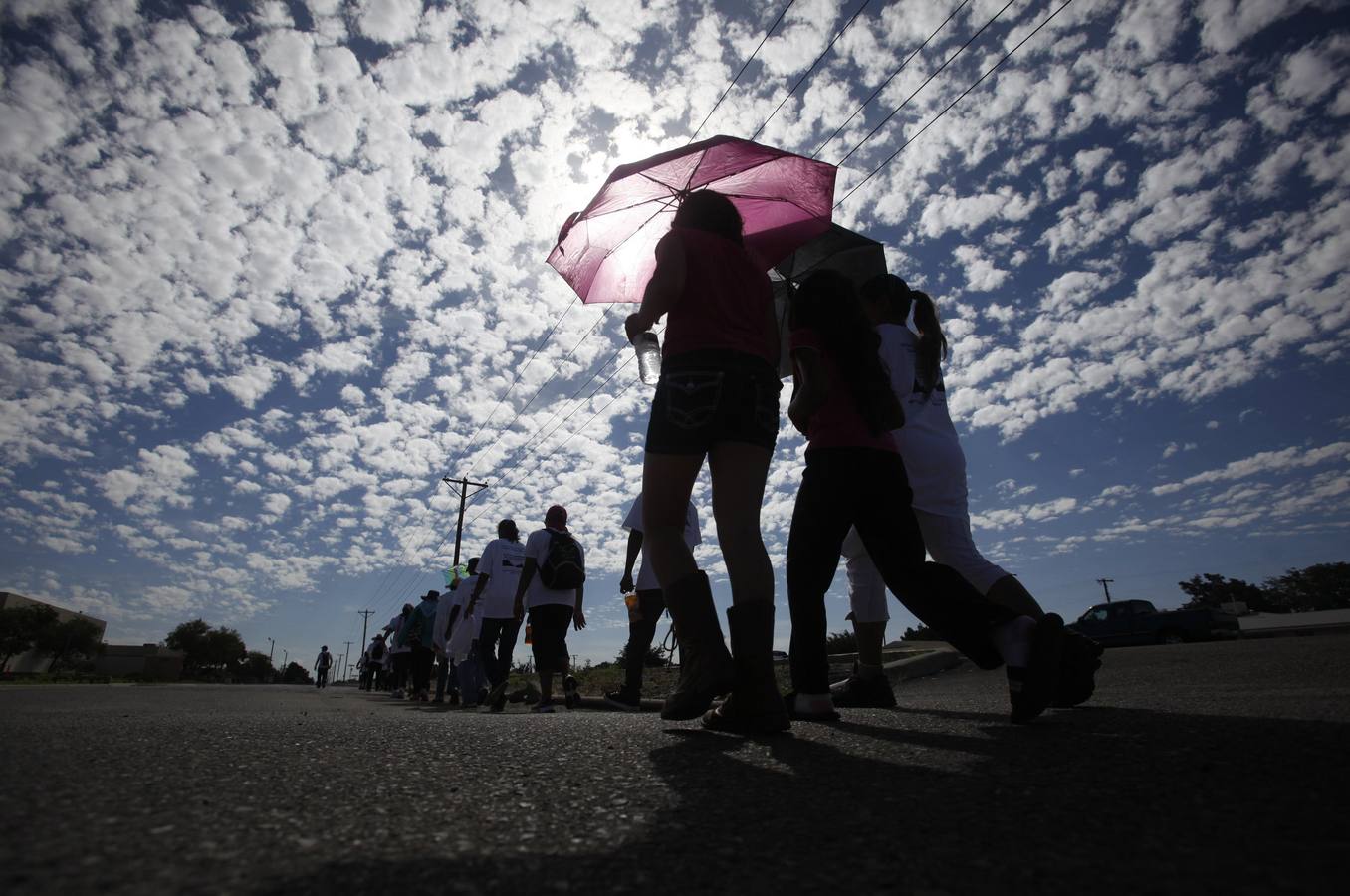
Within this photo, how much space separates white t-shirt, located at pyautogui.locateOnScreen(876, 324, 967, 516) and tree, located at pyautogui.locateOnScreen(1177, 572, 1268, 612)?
2537 inches

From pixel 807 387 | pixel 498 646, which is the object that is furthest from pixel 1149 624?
pixel 807 387

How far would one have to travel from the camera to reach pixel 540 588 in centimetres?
638

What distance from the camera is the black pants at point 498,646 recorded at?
6.96 metres

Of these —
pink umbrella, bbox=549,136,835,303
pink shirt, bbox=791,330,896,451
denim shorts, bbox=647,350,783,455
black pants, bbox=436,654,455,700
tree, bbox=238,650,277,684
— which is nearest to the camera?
denim shorts, bbox=647,350,783,455

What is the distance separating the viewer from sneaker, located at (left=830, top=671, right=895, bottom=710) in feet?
11.8

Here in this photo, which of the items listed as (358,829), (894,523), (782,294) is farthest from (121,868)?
(782,294)

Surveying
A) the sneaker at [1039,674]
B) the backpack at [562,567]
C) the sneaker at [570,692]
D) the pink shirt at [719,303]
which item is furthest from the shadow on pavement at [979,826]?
the sneaker at [570,692]

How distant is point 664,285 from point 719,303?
22 cm

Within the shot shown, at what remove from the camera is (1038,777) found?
1493mm

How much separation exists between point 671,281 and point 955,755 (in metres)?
1.85

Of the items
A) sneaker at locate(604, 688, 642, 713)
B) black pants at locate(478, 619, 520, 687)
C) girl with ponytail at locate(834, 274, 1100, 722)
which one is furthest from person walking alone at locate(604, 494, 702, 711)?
girl with ponytail at locate(834, 274, 1100, 722)

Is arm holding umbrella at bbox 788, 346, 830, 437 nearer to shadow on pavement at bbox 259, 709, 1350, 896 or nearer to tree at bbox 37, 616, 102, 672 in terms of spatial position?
shadow on pavement at bbox 259, 709, 1350, 896

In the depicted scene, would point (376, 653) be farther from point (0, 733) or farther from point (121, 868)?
point (121, 868)

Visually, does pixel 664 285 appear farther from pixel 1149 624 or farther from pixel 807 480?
pixel 1149 624
